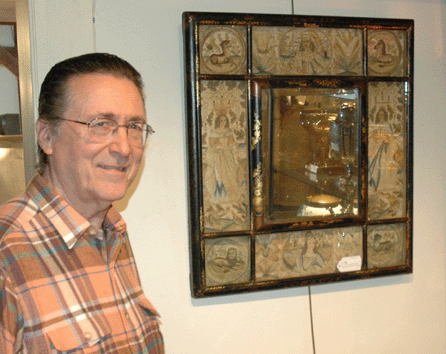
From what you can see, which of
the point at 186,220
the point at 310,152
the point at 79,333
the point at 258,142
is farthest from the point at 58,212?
the point at 310,152

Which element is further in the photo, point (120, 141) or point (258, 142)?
point (258, 142)

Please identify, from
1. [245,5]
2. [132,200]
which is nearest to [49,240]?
[132,200]

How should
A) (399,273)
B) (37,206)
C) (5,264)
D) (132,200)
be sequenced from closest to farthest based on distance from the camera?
(5,264), (37,206), (132,200), (399,273)

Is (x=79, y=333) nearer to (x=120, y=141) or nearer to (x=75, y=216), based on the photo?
(x=75, y=216)

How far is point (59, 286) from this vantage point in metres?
0.97

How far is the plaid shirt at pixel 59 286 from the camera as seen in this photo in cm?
90

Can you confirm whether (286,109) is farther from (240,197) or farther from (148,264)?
(148,264)

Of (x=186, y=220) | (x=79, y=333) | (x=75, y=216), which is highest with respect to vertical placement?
(x=75, y=216)

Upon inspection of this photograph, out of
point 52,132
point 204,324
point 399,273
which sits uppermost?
point 52,132

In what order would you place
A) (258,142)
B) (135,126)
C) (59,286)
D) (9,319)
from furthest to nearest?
(258,142) < (135,126) < (59,286) < (9,319)

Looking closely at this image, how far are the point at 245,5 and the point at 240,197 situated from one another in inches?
26.8

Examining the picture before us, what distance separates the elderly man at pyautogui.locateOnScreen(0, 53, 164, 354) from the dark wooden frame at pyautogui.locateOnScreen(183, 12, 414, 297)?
44 cm

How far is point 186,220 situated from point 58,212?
65cm

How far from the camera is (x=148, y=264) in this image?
160 centimetres
